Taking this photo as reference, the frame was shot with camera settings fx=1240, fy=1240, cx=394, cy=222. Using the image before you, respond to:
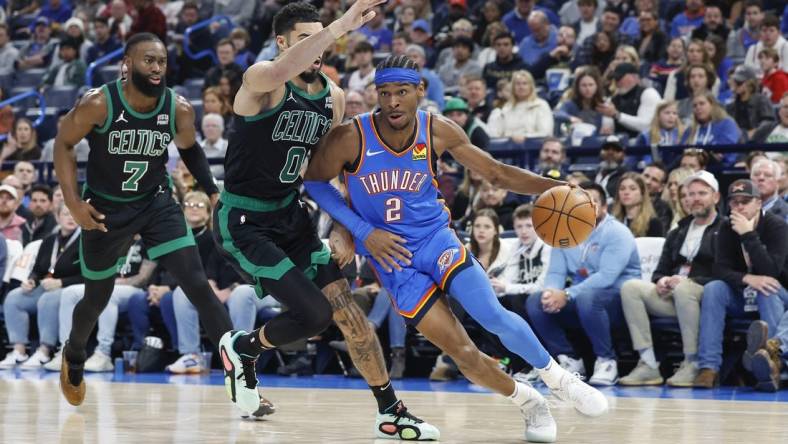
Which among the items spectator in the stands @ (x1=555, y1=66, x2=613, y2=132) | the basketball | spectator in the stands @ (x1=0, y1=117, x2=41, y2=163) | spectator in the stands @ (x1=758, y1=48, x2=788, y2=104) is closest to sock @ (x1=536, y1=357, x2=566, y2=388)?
Answer: the basketball

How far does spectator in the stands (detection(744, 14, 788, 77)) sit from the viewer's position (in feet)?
42.2

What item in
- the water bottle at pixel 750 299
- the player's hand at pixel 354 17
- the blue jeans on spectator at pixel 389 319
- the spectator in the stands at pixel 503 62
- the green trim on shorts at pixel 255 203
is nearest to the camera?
the player's hand at pixel 354 17

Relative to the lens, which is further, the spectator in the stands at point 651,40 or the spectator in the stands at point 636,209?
the spectator in the stands at point 651,40


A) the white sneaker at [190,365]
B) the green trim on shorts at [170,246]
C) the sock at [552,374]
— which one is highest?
the green trim on shorts at [170,246]

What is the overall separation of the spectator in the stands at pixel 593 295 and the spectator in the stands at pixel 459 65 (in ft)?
18.1

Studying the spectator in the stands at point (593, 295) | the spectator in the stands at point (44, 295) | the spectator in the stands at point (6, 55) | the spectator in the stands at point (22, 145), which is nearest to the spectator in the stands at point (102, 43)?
the spectator in the stands at point (6, 55)

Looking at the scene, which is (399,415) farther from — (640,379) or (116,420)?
(640,379)

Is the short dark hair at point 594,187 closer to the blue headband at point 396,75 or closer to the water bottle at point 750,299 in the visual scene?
the water bottle at point 750,299

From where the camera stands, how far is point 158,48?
7059mm

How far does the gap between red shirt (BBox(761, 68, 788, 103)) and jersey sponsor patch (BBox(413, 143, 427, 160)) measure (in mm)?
7471

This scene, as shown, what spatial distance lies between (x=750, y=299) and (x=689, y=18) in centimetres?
623

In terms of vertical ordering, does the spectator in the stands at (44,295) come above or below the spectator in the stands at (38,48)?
below

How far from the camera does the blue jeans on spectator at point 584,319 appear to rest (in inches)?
377

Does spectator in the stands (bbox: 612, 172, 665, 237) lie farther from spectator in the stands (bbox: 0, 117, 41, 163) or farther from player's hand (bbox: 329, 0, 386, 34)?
spectator in the stands (bbox: 0, 117, 41, 163)
